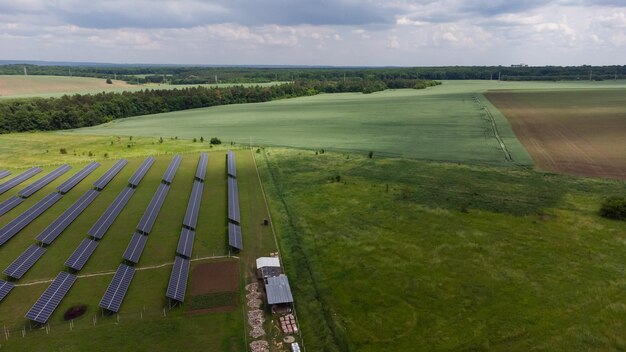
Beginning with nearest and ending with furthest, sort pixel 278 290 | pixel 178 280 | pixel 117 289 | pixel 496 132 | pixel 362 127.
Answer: pixel 278 290
pixel 117 289
pixel 178 280
pixel 496 132
pixel 362 127

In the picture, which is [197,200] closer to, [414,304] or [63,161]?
[414,304]

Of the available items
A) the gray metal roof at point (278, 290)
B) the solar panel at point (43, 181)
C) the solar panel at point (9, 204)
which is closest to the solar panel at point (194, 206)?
the gray metal roof at point (278, 290)

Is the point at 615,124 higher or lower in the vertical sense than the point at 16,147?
higher

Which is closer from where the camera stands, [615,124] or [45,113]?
[615,124]

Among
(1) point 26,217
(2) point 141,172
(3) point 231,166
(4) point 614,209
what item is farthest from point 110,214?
(4) point 614,209

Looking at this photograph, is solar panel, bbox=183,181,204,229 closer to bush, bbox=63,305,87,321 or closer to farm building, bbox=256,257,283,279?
farm building, bbox=256,257,283,279

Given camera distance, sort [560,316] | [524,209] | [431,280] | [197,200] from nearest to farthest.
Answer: [560,316], [431,280], [524,209], [197,200]

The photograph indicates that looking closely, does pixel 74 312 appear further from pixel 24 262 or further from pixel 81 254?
Answer: pixel 24 262

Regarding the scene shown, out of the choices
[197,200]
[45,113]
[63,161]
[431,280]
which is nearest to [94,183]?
[197,200]
